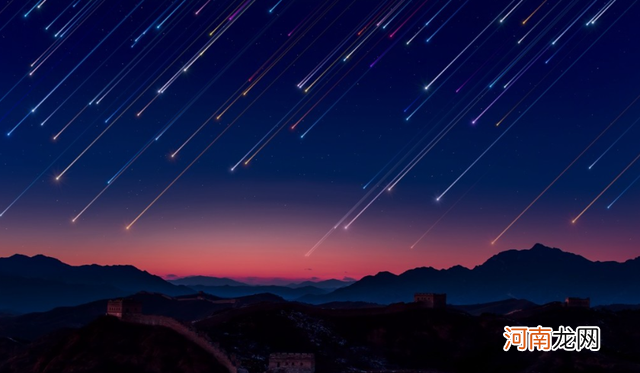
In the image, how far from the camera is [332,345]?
332 feet

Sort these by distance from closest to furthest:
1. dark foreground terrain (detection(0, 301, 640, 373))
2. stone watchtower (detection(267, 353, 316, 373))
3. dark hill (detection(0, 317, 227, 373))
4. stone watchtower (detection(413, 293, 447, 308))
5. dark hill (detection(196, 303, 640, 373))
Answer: stone watchtower (detection(267, 353, 316, 373)) < dark hill (detection(0, 317, 227, 373)) < dark foreground terrain (detection(0, 301, 640, 373)) < dark hill (detection(196, 303, 640, 373)) < stone watchtower (detection(413, 293, 447, 308))

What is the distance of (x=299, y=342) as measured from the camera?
9875 centimetres

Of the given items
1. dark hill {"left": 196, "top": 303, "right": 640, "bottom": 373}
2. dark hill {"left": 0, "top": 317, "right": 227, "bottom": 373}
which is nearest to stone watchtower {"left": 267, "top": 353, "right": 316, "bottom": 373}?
dark hill {"left": 196, "top": 303, "right": 640, "bottom": 373}

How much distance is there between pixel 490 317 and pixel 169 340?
64.7 meters

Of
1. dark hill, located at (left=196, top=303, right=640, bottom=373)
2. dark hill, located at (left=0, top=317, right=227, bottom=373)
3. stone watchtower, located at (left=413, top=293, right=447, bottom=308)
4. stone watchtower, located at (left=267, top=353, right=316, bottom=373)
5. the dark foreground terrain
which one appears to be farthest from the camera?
stone watchtower, located at (left=413, top=293, right=447, bottom=308)

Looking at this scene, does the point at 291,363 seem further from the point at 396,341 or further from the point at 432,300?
the point at 432,300

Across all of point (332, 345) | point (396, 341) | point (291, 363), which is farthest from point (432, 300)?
point (291, 363)

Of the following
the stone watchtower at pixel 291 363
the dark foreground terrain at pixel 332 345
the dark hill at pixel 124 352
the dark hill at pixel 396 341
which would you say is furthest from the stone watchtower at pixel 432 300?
the stone watchtower at pixel 291 363

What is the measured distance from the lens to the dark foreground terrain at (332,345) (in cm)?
8625

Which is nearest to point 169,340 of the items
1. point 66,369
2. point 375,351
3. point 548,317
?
point 66,369

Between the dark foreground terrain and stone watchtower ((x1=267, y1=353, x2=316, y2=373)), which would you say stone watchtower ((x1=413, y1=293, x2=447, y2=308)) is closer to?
the dark foreground terrain

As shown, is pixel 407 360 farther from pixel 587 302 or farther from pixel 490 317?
pixel 587 302

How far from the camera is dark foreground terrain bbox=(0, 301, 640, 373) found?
8625cm

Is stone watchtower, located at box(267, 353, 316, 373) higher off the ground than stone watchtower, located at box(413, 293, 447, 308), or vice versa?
stone watchtower, located at box(413, 293, 447, 308)
